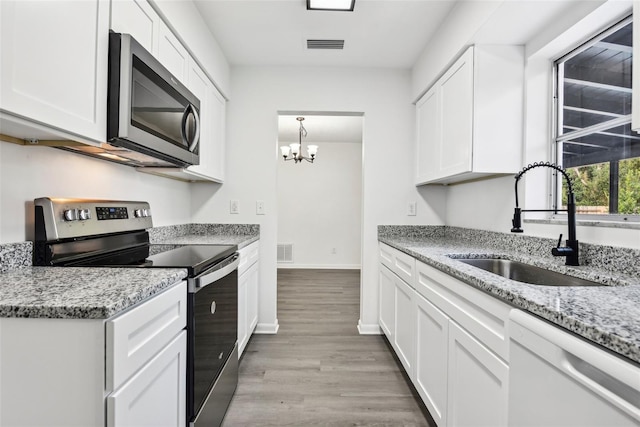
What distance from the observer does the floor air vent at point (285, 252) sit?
18.9ft

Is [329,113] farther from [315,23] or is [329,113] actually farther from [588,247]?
[588,247]

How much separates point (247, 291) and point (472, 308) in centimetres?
163

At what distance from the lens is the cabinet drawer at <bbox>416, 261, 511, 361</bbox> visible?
1.00 meters

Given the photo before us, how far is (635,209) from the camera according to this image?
1.36m

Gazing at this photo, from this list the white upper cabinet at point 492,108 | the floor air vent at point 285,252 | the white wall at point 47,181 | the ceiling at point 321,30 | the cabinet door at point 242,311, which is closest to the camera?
the white wall at point 47,181

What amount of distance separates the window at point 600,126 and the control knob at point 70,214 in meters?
2.37

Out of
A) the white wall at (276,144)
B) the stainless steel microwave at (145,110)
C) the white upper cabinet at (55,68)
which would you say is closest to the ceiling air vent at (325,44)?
the white wall at (276,144)

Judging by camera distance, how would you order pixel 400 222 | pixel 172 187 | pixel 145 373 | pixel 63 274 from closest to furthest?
pixel 145 373
pixel 63 274
pixel 172 187
pixel 400 222

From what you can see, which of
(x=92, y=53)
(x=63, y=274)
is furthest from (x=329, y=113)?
(x=63, y=274)

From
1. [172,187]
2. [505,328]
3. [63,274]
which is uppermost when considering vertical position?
[172,187]

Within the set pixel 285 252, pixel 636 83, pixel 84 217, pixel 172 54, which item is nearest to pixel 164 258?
pixel 84 217

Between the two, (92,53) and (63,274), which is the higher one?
(92,53)

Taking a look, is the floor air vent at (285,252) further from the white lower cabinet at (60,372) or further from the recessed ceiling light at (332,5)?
the white lower cabinet at (60,372)

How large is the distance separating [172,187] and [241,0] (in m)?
1.38
